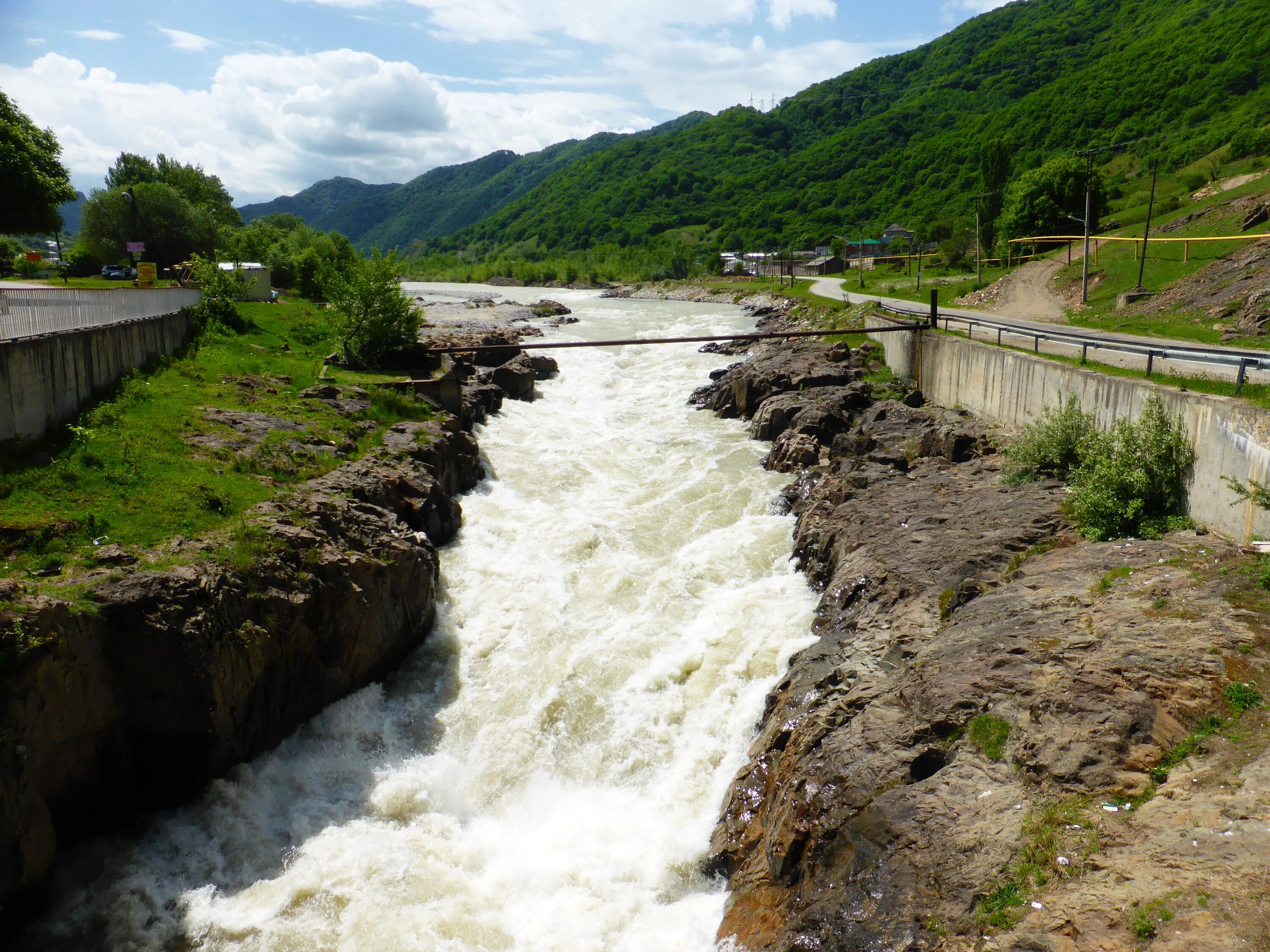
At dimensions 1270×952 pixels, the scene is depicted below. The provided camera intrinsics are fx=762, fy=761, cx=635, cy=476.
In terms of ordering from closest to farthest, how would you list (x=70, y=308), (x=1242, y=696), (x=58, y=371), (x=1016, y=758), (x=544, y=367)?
(x=1242, y=696) → (x=1016, y=758) → (x=58, y=371) → (x=70, y=308) → (x=544, y=367)

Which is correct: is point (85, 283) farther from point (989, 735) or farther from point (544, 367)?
point (989, 735)

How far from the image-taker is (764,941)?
9.74m

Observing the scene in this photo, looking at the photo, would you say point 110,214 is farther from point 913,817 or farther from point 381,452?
point 913,817

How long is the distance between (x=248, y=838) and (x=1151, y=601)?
14.2 metres

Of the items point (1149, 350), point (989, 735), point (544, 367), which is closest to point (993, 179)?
point (544, 367)

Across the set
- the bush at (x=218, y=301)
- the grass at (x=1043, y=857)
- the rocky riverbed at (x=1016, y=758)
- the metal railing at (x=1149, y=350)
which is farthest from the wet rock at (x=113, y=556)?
the metal railing at (x=1149, y=350)

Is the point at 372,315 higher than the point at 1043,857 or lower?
higher

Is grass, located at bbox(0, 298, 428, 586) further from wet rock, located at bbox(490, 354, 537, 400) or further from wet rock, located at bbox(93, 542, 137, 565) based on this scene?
wet rock, located at bbox(490, 354, 537, 400)

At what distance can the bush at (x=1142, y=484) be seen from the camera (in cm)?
1396

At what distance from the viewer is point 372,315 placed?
31.3 meters

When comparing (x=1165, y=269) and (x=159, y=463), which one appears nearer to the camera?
(x=159, y=463)

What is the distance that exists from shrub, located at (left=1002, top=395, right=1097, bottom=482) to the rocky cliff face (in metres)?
14.5

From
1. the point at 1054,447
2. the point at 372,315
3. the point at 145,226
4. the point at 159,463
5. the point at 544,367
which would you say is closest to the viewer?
the point at 159,463

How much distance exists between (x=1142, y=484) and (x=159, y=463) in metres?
19.7
